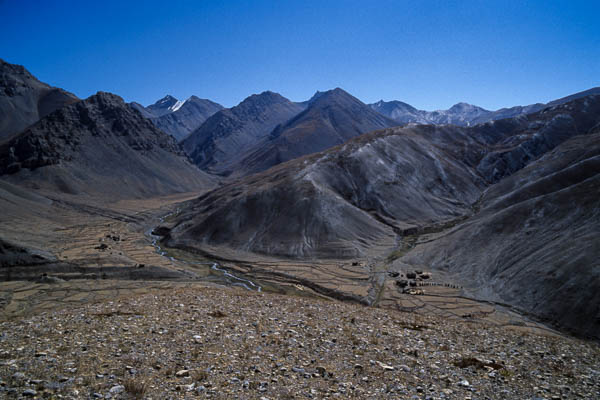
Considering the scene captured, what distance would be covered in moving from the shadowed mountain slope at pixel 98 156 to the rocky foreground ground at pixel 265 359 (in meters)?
132

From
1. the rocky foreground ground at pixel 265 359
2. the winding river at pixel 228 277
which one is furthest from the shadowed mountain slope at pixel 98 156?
the rocky foreground ground at pixel 265 359

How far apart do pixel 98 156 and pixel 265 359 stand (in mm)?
164356

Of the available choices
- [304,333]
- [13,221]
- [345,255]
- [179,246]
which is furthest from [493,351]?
[13,221]

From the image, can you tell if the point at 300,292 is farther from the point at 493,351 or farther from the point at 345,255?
the point at 493,351

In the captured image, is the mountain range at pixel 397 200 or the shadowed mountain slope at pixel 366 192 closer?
the mountain range at pixel 397 200

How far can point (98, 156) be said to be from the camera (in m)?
148

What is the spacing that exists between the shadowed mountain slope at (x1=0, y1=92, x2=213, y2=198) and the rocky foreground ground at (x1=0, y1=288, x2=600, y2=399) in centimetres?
13248

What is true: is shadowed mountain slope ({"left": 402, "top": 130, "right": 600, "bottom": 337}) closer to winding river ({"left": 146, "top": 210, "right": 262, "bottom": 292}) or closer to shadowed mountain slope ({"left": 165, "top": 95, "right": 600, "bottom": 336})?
shadowed mountain slope ({"left": 165, "top": 95, "right": 600, "bottom": 336})

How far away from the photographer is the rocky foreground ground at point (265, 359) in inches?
416

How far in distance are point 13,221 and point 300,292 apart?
69.5m

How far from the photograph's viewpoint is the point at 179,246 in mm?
71500

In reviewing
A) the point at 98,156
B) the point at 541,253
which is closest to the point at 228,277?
the point at 541,253

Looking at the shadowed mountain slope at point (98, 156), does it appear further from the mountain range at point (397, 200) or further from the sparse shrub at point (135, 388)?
the sparse shrub at point (135, 388)

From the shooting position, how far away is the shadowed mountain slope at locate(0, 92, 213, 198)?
128 meters
